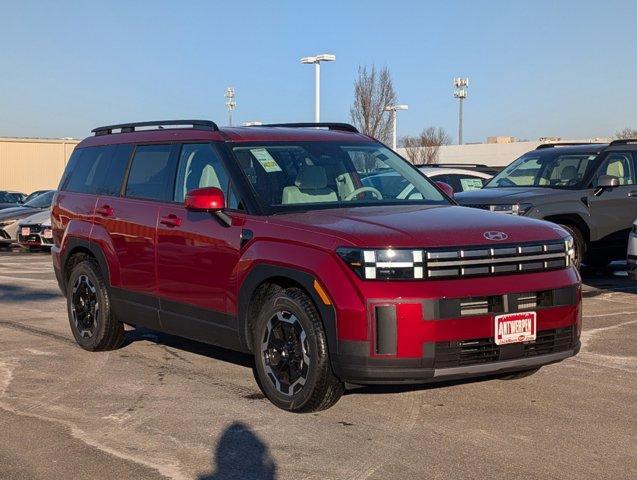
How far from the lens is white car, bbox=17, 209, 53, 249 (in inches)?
774

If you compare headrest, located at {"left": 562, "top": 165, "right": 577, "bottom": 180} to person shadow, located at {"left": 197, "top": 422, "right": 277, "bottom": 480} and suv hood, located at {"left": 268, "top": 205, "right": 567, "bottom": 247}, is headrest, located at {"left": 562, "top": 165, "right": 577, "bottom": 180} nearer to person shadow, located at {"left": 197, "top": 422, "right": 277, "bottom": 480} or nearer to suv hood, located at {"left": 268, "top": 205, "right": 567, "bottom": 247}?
suv hood, located at {"left": 268, "top": 205, "right": 567, "bottom": 247}

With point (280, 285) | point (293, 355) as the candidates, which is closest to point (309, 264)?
point (280, 285)

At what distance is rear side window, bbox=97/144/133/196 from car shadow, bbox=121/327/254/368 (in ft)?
4.78

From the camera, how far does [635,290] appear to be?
461 inches

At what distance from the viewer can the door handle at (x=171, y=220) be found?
6812mm

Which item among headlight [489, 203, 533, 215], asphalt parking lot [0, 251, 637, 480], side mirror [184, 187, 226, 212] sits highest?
side mirror [184, 187, 226, 212]

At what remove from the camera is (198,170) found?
6930 mm

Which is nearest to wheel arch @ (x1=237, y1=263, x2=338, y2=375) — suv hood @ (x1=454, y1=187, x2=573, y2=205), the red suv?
the red suv

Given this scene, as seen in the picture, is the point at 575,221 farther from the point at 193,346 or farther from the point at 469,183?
the point at 193,346

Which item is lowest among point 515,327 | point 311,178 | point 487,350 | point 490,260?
point 487,350

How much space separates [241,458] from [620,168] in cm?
937

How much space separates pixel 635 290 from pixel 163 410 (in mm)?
7705

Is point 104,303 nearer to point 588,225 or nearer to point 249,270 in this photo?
point 249,270

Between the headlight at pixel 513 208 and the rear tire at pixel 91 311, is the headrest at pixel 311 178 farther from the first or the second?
the headlight at pixel 513 208
